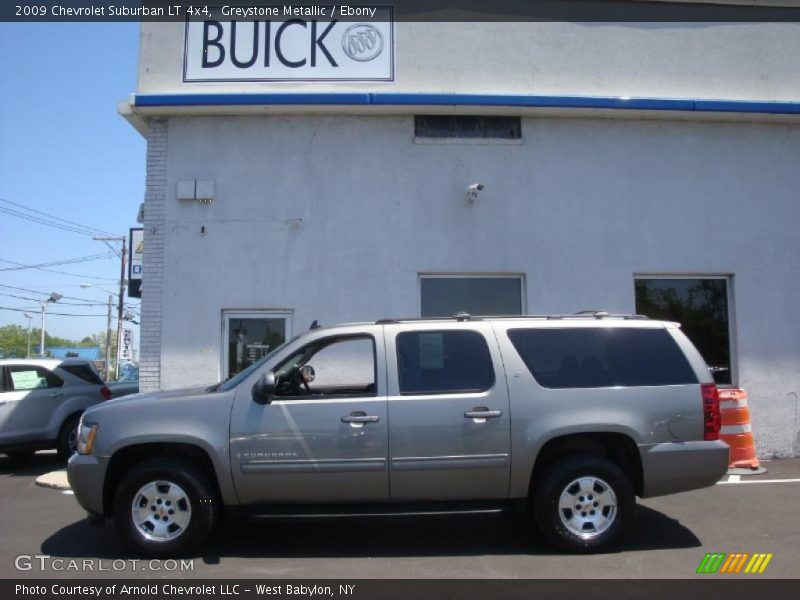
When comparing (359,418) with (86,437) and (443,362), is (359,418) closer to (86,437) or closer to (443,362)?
(443,362)

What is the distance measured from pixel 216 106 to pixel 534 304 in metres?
5.45

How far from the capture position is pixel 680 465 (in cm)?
572

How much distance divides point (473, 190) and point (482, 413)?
16.7 feet

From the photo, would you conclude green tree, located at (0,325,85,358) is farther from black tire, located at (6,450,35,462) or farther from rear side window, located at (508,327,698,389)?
rear side window, located at (508,327,698,389)

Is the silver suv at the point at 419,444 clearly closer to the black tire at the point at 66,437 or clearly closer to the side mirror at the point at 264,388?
the side mirror at the point at 264,388

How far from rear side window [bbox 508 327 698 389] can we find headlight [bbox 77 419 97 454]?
11.8 feet

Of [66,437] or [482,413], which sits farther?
[66,437]

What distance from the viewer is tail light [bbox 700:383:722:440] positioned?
19.0ft

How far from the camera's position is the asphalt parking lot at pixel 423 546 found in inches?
209

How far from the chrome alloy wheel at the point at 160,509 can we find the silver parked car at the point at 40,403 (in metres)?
5.42

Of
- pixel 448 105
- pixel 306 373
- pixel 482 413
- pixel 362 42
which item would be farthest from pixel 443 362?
pixel 362 42

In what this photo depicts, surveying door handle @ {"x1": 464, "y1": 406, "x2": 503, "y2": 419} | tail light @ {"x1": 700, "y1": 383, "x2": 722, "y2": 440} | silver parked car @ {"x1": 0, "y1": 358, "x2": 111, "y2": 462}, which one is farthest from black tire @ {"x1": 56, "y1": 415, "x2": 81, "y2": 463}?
tail light @ {"x1": 700, "y1": 383, "x2": 722, "y2": 440}

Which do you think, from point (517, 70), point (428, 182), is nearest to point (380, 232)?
point (428, 182)
